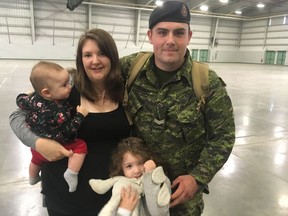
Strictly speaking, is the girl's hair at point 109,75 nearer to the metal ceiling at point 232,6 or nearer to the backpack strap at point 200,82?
the backpack strap at point 200,82

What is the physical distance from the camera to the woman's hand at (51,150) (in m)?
1.43

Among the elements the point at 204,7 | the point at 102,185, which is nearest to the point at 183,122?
the point at 102,185

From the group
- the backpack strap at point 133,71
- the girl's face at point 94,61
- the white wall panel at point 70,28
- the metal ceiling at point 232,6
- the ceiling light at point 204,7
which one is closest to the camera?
the girl's face at point 94,61

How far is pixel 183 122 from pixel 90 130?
0.58 m

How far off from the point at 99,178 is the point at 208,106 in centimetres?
78

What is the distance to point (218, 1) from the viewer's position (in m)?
24.6

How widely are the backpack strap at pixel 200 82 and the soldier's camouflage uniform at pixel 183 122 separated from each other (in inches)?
1.0

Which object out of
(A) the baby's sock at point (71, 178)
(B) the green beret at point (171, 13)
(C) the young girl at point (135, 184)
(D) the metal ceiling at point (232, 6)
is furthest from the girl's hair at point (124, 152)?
(D) the metal ceiling at point (232, 6)

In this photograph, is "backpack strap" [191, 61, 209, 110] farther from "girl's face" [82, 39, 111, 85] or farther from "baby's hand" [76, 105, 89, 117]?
"baby's hand" [76, 105, 89, 117]

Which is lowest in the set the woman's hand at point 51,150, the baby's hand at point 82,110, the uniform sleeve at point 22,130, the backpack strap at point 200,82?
the woman's hand at point 51,150

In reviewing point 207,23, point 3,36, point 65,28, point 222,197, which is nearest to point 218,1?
point 207,23

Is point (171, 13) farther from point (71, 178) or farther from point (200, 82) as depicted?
point (71, 178)

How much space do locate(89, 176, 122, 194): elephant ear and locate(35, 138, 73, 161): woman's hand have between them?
8.8 inches

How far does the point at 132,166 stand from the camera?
4.69 ft
